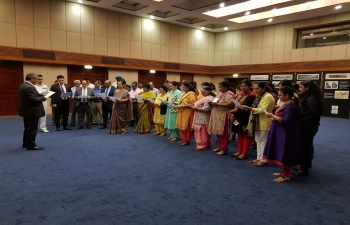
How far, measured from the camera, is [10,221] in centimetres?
211

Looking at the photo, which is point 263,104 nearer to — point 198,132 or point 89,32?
point 198,132

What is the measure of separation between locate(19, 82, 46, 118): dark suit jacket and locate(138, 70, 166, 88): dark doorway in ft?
26.6

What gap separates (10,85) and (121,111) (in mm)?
5771

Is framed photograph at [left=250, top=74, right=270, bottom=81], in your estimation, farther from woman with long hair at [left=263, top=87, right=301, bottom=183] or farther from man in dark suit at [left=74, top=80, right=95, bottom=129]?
woman with long hair at [left=263, top=87, right=301, bottom=183]

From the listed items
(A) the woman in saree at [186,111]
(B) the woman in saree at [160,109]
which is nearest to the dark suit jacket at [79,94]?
(B) the woman in saree at [160,109]

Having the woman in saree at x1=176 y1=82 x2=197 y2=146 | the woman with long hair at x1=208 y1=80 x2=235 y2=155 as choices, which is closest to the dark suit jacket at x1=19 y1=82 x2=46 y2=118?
the woman in saree at x1=176 y1=82 x2=197 y2=146

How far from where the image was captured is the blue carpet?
7.39 feet

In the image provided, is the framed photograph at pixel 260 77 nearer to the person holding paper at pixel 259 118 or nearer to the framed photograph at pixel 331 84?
the framed photograph at pixel 331 84

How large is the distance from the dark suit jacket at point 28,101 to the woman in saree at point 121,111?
206cm

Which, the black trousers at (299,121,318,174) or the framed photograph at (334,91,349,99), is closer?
the black trousers at (299,121,318,174)

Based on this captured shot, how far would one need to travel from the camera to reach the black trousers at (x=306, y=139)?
328cm

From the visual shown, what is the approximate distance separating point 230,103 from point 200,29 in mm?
11135

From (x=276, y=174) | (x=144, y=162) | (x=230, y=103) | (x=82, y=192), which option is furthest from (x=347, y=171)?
(x=82, y=192)

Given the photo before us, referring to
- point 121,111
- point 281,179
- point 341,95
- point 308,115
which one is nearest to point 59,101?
point 121,111
